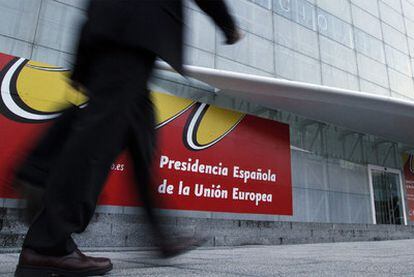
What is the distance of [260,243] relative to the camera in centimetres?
504

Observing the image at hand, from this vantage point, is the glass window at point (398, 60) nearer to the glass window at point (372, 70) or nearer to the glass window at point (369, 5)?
the glass window at point (372, 70)

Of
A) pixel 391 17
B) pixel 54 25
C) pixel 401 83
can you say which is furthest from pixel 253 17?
pixel 391 17

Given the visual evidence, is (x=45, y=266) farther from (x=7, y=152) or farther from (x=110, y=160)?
(x=7, y=152)

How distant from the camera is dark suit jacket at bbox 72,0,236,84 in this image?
122cm

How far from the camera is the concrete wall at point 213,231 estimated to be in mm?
2995

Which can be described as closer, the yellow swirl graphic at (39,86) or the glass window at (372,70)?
the yellow swirl graphic at (39,86)

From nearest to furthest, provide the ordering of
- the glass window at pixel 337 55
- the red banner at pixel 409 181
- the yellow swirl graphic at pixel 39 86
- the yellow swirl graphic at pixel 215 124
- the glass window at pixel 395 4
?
the yellow swirl graphic at pixel 39 86 → the yellow swirl graphic at pixel 215 124 → the glass window at pixel 337 55 → the red banner at pixel 409 181 → the glass window at pixel 395 4

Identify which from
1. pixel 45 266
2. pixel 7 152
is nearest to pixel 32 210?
pixel 45 266

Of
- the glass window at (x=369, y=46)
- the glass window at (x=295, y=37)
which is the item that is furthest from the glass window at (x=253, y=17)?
the glass window at (x=369, y=46)

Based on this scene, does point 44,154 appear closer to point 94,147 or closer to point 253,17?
point 94,147

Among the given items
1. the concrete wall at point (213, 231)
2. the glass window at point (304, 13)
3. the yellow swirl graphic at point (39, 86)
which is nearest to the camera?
the concrete wall at point (213, 231)

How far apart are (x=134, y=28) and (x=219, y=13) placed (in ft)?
1.30

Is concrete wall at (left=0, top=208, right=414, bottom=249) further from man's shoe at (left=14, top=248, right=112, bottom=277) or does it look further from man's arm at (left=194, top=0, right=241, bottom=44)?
man's arm at (left=194, top=0, right=241, bottom=44)

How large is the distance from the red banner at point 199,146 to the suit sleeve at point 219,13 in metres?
4.29
